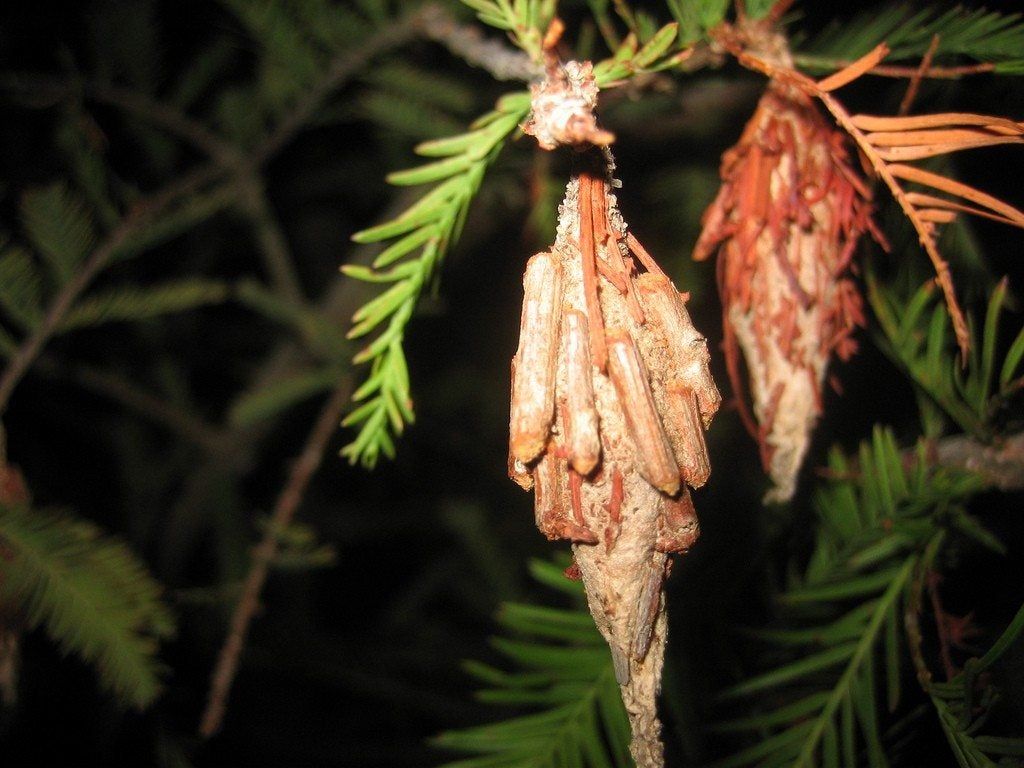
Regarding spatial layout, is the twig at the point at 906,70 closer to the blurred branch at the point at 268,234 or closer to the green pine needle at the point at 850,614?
the green pine needle at the point at 850,614

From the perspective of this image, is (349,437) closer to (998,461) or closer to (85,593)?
(85,593)

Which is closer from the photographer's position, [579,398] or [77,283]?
[579,398]

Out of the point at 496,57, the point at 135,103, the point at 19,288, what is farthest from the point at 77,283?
the point at 496,57

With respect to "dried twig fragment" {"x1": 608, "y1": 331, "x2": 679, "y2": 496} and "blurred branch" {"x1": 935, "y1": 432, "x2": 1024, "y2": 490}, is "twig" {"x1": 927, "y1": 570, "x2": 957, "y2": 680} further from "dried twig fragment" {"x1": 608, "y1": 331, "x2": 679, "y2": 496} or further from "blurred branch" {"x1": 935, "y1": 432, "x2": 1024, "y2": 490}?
"dried twig fragment" {"x1": 608, "y1": 331, "x2": 679, "y2": 496}

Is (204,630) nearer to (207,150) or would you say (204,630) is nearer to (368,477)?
(368,477)

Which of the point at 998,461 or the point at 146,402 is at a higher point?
the point at 146,402

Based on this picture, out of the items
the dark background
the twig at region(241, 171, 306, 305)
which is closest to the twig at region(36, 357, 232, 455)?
the dark background

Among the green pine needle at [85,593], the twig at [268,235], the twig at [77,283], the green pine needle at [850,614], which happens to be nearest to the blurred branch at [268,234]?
the twig at [268,235]
